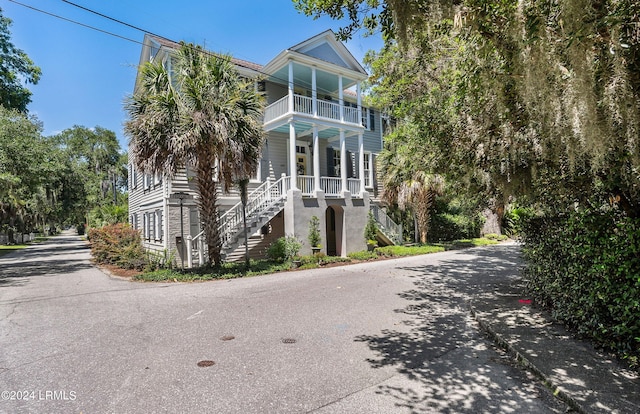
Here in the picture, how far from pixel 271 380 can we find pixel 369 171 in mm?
17567

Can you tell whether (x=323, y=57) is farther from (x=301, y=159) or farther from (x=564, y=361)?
(x=564, y=361)

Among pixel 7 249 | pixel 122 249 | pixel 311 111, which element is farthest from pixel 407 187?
pixel 7 249

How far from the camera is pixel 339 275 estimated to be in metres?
11.1

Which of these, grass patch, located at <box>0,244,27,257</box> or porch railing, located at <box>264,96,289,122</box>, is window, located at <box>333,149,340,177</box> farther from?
grass patch, located at <box>0,244,27,257</box>

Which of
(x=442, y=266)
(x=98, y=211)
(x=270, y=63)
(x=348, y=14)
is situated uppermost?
(x=270, y=63)

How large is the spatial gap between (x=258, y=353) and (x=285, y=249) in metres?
8.75

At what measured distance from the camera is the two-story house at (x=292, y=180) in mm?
13789

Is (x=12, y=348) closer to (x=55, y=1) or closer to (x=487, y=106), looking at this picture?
(x=55, y=1)

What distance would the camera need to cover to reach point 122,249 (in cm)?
1344

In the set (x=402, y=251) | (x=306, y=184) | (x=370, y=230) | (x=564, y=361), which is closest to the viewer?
(x=564, y=361)

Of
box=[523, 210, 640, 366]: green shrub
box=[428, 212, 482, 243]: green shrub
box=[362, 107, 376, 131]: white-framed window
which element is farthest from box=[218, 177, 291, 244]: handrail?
box=[428, 212, 482, 243]: green shrub

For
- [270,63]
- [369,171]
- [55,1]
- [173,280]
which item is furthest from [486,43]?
[369,171]

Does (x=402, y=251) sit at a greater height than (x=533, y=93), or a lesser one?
lesser

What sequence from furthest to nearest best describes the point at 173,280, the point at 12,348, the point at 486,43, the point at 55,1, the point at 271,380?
the point at 173,280
the point at 55,1
the point at 12,348
the point at 486,43
the point at 271,380
